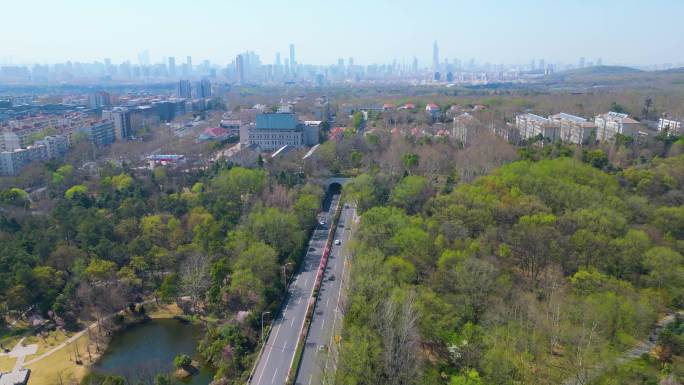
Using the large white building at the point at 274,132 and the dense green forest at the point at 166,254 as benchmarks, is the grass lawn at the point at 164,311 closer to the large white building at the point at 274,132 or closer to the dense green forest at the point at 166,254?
the dense green forest at the point at 166,254

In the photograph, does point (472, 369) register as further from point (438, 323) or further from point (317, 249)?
point (317, 249)

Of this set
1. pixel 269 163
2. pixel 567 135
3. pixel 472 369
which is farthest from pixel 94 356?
pixel 567 135

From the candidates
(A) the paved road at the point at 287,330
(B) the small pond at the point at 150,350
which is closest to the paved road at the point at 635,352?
(A) the paved road at the point at 287,330

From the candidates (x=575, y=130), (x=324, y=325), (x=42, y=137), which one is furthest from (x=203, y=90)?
(x=324, y=325)

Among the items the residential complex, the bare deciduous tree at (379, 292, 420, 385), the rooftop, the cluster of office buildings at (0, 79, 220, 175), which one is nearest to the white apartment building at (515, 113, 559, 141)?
the residential complex

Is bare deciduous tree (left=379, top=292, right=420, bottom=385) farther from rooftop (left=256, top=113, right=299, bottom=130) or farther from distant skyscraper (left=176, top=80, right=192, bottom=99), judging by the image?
distant skyscraper (left=176, top=80, right=192, bottom=99)
